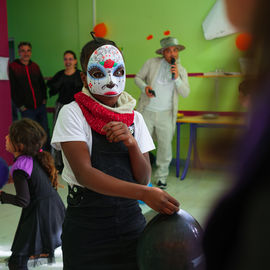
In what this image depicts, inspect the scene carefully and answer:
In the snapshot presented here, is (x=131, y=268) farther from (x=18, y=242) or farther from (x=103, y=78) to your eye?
(x=18, y=242)

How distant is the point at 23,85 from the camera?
16.1 ft

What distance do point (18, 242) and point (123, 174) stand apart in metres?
1.17

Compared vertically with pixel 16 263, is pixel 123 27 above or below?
above

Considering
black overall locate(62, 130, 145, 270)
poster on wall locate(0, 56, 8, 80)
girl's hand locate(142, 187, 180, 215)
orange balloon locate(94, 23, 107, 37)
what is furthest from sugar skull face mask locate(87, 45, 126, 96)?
orange balloon locate(94, 23, 107, 37)

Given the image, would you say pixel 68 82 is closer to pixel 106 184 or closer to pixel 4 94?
pixel 4 94

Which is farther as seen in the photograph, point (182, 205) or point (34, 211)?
point (182, 205)

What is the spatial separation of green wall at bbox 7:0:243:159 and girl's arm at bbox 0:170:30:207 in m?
2.48

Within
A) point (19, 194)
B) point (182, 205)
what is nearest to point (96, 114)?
point (19, 194)

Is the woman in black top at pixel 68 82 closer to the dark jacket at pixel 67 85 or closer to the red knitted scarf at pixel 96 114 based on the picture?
the dark jacket at pixel 67 85

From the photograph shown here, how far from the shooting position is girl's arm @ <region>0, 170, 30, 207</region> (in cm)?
196

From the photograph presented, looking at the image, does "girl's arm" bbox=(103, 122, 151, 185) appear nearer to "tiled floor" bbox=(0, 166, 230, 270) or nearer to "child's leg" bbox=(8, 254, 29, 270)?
"tiled floor" bbox=(0, 166, 230, 270)

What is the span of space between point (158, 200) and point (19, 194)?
1.24m

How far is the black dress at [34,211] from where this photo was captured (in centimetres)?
202

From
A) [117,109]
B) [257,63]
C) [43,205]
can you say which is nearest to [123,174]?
[117,109]
